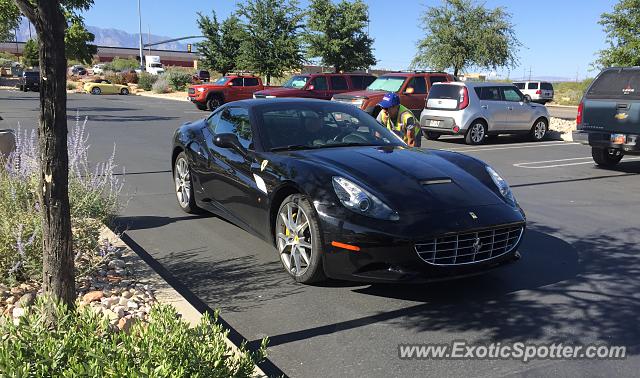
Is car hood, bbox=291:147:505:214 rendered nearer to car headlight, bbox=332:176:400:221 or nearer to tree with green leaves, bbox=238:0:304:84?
car headlight, bbox=332:176:400:221

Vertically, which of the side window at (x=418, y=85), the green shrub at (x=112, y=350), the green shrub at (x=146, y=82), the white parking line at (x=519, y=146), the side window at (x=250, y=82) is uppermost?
the green shrub at (x=146, y=82)

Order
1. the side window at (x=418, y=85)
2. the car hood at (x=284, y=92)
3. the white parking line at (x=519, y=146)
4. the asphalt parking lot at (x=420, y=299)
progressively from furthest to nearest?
1. the car hood at (x=284, y=92)
2. the side window at (x=418, y=85)
3. the white parking line at (x=519, y=146)
4. the asphalt parking lot at (x=420, y=299)

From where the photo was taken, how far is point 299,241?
4.39 metres

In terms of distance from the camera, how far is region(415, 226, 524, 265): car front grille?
393cm

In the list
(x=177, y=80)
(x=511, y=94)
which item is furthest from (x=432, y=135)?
(x=177, y=80)

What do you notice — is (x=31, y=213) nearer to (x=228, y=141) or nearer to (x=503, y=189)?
(x=228, y=141)

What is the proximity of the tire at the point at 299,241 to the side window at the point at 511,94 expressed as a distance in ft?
41.8

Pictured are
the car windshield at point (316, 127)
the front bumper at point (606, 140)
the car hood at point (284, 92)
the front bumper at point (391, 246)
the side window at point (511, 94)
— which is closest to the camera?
the front bumper at point (391, 246)

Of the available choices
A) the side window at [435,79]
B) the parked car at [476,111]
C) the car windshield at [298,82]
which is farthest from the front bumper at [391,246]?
the car windshield at [298,82]

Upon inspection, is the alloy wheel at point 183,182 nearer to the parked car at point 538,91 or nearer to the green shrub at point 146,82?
the parked car at point 538,91

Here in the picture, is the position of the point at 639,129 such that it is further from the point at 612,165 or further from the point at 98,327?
the point at 98,327

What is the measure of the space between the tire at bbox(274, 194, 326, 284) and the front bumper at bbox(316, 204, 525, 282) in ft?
0.33

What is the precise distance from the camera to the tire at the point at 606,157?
11297mm

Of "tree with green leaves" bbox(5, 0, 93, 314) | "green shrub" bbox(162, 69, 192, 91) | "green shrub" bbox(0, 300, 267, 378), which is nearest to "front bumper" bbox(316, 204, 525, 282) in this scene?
"green shrub" bbox(0, 300, 267, 378)
